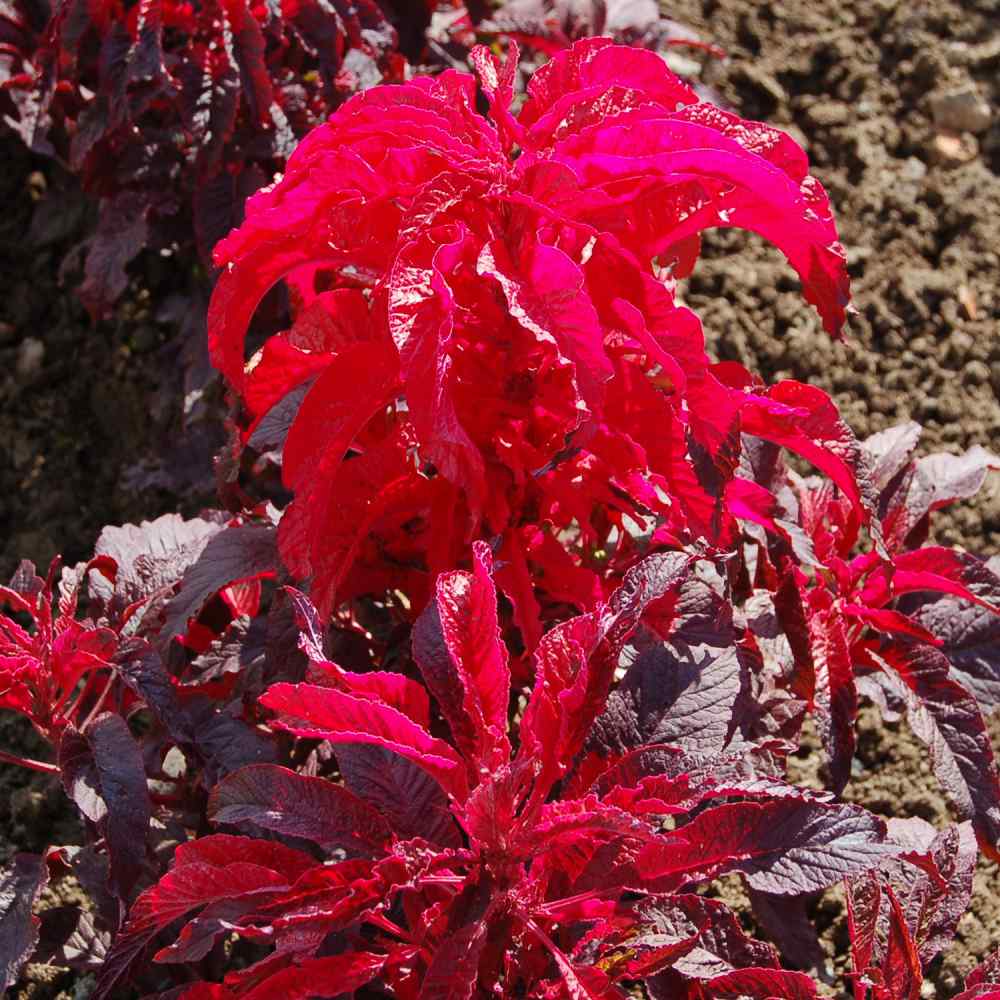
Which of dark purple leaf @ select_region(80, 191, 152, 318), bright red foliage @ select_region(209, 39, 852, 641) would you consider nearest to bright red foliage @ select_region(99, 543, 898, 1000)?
bright red foliage @ select_region(209, 39, 852, 641)

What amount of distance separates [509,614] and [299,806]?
358mm

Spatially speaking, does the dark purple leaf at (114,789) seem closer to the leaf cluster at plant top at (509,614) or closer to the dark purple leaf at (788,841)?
the leaf cluster at plant top at (509,614)

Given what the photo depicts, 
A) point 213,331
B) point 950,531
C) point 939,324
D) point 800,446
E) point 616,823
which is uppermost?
point 213,331

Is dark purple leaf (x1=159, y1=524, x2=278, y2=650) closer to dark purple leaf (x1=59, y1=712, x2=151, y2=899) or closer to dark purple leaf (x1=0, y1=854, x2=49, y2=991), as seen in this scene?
dark purple leaf (x1=59, y1=712, x2=151, y2=899)

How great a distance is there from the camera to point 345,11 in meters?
1.94

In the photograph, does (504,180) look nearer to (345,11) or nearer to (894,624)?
(894,624)

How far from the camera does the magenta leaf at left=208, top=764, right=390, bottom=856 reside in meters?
1.09

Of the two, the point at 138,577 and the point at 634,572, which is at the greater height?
the point at 634,572

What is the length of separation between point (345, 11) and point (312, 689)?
130cm

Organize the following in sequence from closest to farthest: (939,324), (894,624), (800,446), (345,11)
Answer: (800,446) < (894,624) < (345,11) < (939,324)

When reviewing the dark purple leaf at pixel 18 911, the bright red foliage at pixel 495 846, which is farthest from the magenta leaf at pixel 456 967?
the dark purple leaf at pixel 18 911

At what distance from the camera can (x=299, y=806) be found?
3.60 ft

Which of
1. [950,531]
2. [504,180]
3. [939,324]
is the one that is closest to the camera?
[504,180]

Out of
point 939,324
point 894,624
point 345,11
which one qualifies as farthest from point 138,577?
point 939,324
